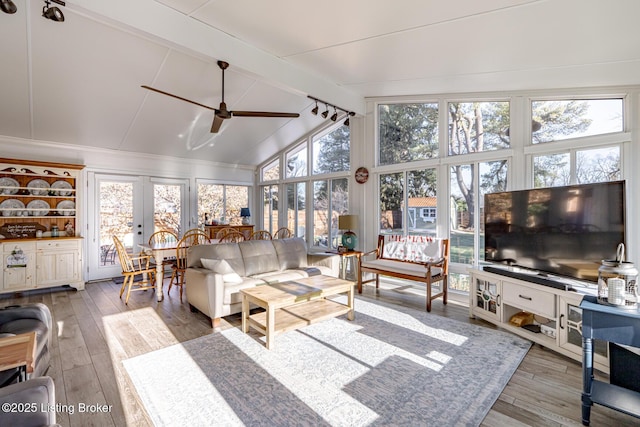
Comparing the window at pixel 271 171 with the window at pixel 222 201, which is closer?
the window at pixel 222 201

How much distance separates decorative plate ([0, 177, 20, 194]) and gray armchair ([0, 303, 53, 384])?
3678 mm

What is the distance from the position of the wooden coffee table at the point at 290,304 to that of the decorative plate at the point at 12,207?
4494 mm

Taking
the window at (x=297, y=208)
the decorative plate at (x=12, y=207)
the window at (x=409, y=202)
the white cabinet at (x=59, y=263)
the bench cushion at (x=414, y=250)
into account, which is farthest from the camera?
the window at (x=297, y=208)

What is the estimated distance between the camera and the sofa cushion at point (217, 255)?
13.1 feet

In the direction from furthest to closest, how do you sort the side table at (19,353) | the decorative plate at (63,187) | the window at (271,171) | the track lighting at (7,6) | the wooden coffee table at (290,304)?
the window at (271,171)
the decorative plate at (63,187)
the wooden coffee table at (290,304)
the track lighting at (7,6)
the side table at (19,353)

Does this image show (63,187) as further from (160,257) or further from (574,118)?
(574,118)

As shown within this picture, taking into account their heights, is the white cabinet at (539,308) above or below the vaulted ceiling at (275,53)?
below

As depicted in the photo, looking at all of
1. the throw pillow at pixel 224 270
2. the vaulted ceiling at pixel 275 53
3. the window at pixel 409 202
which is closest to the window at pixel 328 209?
the window at pixel 409 202

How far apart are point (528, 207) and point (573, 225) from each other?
483 millimetres

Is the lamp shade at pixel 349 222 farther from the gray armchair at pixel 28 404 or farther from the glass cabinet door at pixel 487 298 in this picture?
the gray armchair at pixel 28 404

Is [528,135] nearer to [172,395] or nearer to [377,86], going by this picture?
[377,86]

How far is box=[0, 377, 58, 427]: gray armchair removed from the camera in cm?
119

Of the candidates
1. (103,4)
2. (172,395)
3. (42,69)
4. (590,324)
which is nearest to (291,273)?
(172,395)

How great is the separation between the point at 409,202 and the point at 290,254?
7.36 feet
